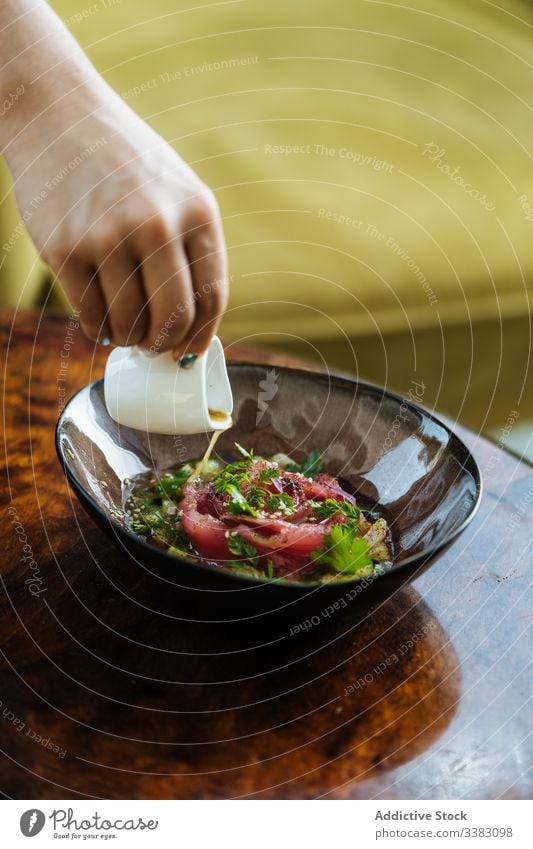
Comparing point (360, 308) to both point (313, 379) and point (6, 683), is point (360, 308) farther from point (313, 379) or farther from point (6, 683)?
point (6, 683)

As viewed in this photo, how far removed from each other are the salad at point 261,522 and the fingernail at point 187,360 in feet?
0.32

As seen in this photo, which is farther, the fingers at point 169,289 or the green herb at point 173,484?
the green herb at point 173,484

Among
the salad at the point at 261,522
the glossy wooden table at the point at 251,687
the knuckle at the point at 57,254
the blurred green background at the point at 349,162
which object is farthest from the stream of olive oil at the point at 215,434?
the blurred green background at the point at 349,162

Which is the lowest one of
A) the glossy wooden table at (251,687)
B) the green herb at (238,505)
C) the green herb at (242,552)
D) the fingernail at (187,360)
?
the glossy wooden table at (251,687)

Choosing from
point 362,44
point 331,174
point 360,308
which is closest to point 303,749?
point 360,308

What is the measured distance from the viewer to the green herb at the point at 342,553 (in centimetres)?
62

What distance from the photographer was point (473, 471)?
0.67 meters

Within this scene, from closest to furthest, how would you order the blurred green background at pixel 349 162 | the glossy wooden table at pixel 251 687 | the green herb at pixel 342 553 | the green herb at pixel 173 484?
1. the glossy wooden table at pixel 251 687
2. the green herb at pixel 342 553
3. the green herb at pixel 173 484
4. the blurred green background at pixel 349 162

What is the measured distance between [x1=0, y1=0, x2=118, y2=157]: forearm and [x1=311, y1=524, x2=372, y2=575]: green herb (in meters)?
0.37

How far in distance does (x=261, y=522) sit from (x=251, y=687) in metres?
0.13

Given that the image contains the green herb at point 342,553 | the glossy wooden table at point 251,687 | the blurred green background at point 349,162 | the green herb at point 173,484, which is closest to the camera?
the glossy wooden table at point 251,687

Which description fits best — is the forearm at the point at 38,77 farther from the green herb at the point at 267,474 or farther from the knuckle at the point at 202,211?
the green herb at the point at 267,474

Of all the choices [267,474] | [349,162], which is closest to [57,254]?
[267,474]
